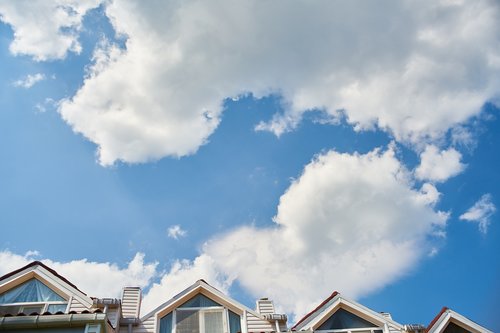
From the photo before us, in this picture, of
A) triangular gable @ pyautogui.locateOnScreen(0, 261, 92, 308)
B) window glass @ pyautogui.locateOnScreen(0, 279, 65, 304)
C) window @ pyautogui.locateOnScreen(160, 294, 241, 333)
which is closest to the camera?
window glass @ pyautogui.locateOnScreen(0, 279, 65, 304)

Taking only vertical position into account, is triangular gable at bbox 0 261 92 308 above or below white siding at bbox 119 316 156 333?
above

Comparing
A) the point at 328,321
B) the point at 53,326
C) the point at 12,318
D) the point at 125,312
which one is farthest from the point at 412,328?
the point at 12,318

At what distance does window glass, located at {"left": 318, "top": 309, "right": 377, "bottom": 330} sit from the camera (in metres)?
15.6

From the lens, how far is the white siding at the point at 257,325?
49.3 feet

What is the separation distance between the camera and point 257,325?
599 inches

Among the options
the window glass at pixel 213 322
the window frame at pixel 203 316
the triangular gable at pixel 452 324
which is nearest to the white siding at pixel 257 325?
the window frame at pixel 203 316

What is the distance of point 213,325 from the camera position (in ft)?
49.6

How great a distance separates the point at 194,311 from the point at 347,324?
6168 millimetres

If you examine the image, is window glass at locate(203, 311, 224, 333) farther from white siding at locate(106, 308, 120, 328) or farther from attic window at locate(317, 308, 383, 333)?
attic window at locate(317, 308, 383, 333)

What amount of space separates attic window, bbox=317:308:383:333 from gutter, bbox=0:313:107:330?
853 cm

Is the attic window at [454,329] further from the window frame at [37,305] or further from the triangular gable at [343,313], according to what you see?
the window frame at [37,305]

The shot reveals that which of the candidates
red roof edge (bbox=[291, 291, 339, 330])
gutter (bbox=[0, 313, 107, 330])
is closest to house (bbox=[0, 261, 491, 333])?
red roof edge (bbox=[291, 291, 339, 330])

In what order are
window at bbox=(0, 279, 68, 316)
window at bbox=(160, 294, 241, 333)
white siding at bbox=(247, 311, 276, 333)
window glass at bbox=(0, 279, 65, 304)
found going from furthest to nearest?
white siding at bbox=(247, 311, 276, 333) → window at bbox=(160, 294, 241, 333) → window glass at bbox=(0, 279, 65, 304) → window at bbox=(0, 279, 68, 316)

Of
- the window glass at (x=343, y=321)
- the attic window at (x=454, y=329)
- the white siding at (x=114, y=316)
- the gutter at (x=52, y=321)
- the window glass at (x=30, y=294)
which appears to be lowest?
the attic window at (x=454, y=329)
